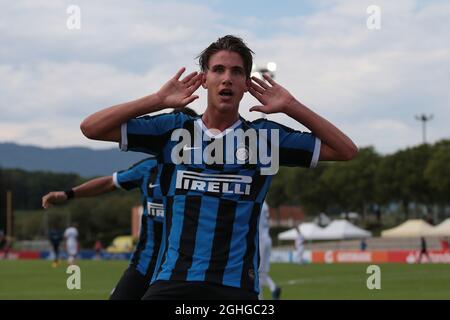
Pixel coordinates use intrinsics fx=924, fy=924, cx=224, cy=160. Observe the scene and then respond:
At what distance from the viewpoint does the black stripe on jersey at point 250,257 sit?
613cm

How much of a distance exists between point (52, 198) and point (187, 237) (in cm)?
344

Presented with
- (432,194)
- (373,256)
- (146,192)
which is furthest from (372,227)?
(146,192)

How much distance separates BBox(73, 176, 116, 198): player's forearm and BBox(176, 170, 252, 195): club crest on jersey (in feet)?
13.5

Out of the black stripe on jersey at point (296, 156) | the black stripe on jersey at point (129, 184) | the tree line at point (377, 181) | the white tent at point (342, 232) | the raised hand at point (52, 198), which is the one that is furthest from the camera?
the tree line at point (377, 181)

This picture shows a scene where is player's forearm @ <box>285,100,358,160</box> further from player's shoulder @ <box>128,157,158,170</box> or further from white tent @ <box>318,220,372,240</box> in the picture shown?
white tent @ <box>318,220,372,240</box>

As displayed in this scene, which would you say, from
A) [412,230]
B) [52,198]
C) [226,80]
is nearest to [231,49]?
[226,80]

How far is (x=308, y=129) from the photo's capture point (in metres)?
6.27

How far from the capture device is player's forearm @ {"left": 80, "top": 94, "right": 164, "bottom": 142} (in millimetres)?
5965

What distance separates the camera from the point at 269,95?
6113 millimetres

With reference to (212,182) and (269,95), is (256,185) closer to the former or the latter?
(212,182)

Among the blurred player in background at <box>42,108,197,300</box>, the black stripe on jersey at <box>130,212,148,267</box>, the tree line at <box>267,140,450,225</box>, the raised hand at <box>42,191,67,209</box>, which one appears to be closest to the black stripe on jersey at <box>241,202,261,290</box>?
the raised hand at <box>42,191,67,209</box>

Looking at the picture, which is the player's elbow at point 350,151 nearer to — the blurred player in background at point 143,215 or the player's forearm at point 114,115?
the player's forearm at point 114,115

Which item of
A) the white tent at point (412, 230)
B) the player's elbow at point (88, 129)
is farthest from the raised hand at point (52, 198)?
the white tent at point (412, 230)
